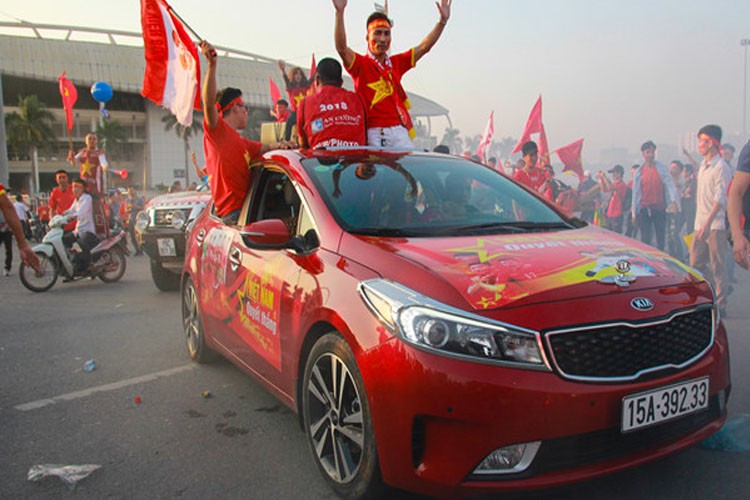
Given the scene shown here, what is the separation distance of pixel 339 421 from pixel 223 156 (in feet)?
7.75

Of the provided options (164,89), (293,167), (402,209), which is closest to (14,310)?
(164,89)

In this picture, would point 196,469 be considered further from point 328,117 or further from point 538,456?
point 328,117

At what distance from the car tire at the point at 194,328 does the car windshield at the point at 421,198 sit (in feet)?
5.87

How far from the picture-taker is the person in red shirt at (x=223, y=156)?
4.32 metres

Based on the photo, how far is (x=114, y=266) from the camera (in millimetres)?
10156

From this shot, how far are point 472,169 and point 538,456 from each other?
2.14 m

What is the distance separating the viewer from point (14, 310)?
303 inches

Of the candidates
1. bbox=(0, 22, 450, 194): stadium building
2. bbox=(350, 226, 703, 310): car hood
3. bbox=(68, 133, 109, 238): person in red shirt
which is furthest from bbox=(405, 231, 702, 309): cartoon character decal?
bbox=(0, 22, 450, 194): stadium building

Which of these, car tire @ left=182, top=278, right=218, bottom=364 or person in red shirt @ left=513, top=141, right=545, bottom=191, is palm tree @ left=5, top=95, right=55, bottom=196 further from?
car tire @ left=182, top=278, right=218, bottom=364

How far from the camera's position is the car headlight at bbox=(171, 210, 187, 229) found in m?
8.09

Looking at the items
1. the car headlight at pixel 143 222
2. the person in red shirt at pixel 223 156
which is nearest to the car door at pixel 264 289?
the person in red shirt at pixel 223 156

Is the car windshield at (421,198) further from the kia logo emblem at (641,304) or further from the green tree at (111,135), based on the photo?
the green tree at (111,135)

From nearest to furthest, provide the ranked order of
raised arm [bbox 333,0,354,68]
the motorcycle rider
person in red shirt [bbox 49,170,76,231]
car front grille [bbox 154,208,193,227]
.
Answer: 1. raised arm [bbox 333,0,354,68]
2. car front grille [bbox 154,208,193,227]
3. the motorcycle rider
4. person in red shirt [bbox 49,170,76,231]

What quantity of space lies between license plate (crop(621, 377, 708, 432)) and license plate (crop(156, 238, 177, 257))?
6867mm
